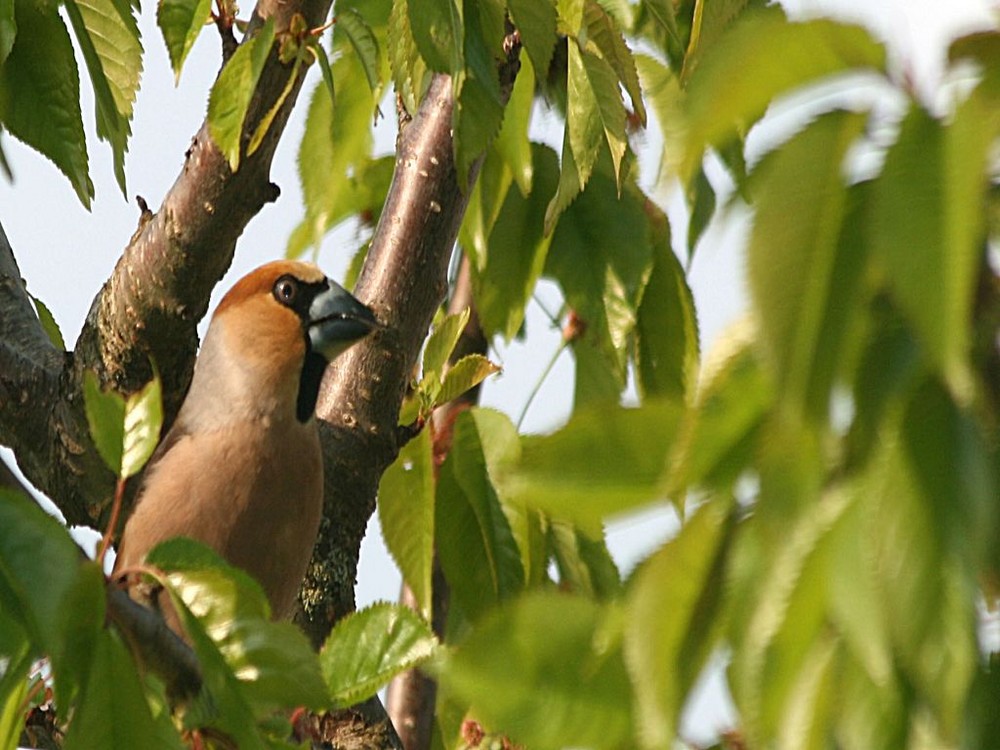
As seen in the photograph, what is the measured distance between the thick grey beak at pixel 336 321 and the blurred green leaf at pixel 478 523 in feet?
2.69

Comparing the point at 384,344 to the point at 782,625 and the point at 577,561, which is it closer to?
the point at 577,561

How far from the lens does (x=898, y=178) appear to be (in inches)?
38.2

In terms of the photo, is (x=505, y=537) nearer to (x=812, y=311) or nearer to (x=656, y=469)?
(x=656, y=469)

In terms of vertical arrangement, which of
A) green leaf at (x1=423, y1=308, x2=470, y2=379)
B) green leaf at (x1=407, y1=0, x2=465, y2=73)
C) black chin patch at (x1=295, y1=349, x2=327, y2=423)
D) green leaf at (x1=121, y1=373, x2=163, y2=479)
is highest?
green leaf at (x1=407, y1=0, x2=465, y2=73)

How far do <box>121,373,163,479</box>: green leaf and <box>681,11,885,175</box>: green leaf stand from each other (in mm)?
1025

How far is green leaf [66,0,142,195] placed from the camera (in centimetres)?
261

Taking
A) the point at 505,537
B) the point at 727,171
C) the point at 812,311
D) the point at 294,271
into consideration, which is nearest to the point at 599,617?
the point at 812,311

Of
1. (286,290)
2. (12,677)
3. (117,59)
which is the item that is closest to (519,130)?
(117,59)

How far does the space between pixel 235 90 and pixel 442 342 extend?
66 centimetres

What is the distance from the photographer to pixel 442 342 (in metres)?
2.95

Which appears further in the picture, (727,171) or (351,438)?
(351,438)

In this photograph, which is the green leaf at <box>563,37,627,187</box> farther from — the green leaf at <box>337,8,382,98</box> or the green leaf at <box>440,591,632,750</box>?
the green leaf at <box>440,591,632,750</box>

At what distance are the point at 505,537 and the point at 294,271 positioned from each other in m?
1.79

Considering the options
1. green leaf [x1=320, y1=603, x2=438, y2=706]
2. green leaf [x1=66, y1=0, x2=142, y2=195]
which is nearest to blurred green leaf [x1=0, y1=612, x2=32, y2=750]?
green leaf [x1=320, y1=603, x2=438, y2=706]
